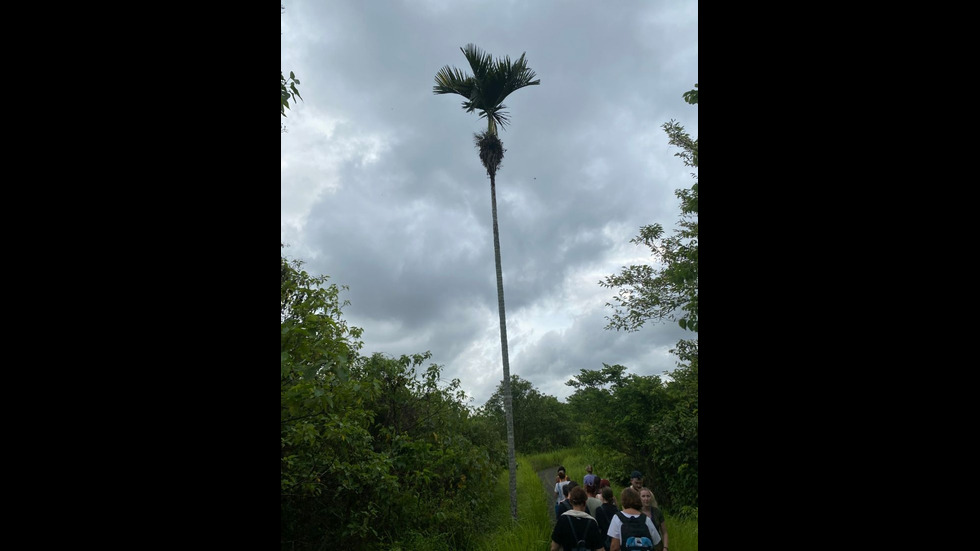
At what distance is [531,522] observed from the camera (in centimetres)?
955

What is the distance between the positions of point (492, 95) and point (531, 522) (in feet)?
28.8

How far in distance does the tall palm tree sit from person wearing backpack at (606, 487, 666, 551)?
7.55 meters

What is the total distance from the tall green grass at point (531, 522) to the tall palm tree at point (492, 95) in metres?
1.15

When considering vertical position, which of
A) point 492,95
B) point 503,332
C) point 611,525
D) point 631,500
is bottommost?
point 611,525

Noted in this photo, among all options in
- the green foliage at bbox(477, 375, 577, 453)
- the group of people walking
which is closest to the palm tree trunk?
the group of people walking

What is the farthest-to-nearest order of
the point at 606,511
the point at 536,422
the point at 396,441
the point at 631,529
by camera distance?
the point at 536,422
the point at 396,441
the point at 606,511
the point at 631,529

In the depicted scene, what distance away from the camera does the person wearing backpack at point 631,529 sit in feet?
13.2

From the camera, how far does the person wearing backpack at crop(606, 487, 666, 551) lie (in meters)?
4.04

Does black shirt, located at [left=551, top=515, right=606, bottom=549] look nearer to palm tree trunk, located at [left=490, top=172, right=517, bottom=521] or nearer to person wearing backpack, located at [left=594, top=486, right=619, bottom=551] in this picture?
person wearing backpack, located at [left=594, top=486, right=619, bottom=551]

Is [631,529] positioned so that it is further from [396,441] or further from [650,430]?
[650,430]

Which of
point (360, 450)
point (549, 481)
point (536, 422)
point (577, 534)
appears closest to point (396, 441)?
point (360, 450)
